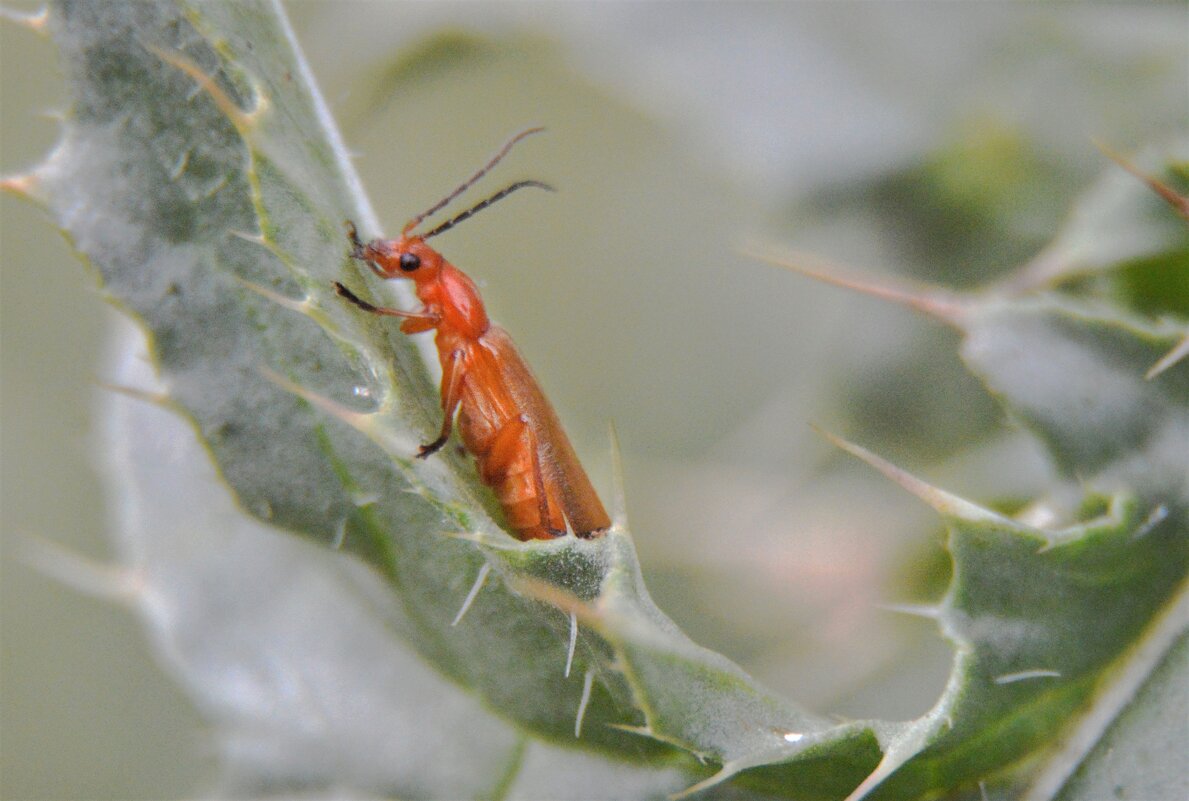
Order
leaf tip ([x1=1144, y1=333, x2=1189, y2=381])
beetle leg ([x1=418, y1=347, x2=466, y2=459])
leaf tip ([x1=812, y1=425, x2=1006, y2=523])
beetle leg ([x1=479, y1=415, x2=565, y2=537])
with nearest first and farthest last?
leaf tip ([x1=812, y1=425, x2=1006, y2=523]) → leaf tip ([x1=1144, y1=333, x2=1189, y2=381]) → beetle leg ([x1=418, y1=347, x2=466, y2=459]) → beetle leg ([x1=479, y1=415, x2=565, y2=537])

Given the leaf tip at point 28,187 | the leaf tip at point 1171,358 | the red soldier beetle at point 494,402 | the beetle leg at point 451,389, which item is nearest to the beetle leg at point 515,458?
the red soldier beetle at point 494,402

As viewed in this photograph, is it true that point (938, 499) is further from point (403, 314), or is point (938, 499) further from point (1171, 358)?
point (403, 314)

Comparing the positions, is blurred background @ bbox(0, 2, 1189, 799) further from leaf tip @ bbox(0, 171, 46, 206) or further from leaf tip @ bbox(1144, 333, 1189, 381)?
leaf tip @ bbox(1144, 333, 1189, 381)

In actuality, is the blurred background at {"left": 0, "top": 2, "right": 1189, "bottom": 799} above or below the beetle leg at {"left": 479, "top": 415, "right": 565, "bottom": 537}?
below

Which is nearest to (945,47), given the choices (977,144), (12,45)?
(977,144)

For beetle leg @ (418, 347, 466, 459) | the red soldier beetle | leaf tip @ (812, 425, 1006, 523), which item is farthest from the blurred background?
leaf tip @ (812, 425, 1006, 523)

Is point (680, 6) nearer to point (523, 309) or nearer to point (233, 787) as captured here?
point (523, 309)

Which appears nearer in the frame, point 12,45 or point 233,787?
point 233,787
